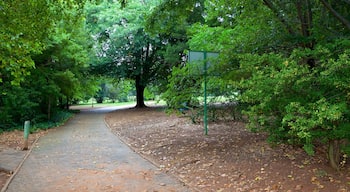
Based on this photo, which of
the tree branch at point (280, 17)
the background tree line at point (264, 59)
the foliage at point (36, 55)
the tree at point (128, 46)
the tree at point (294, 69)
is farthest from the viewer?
the tree at point (128, 46)

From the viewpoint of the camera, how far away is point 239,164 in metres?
7.20

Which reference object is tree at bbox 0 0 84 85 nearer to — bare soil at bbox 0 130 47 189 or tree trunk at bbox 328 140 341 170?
bare soil at bbox 0 130 47 189

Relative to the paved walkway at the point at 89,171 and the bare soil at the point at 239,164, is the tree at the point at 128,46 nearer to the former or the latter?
the paved walkway at the point at 89,171

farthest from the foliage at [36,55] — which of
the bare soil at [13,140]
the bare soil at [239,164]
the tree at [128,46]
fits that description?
the bare soil at [239,164]

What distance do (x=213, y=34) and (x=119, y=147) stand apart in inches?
199

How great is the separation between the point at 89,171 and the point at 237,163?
3374mm

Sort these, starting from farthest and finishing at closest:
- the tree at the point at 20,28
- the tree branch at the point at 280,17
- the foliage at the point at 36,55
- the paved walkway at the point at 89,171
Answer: the tree branch at the point at 280,17, the foliage at the point at 36,55, the tree at the point at 20,28, the paved walkway at the point at 89,171

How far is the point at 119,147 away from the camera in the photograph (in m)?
10.8

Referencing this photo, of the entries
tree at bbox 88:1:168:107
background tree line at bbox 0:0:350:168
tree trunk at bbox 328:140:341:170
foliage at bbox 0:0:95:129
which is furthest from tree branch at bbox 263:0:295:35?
tree at bbox 88:1:168:107

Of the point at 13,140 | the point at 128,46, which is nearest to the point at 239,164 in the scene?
the point at 13,140

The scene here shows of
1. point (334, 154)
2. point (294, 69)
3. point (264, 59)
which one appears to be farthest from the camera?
point (334, 154)

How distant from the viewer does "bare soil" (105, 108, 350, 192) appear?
5.83m

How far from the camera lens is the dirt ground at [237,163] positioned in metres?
5.84

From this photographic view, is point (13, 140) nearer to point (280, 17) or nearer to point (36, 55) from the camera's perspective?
point (36, 55)
